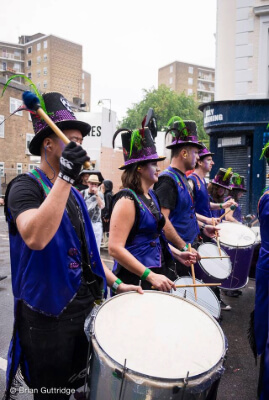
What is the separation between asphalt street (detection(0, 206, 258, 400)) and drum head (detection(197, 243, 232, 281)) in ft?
2.78

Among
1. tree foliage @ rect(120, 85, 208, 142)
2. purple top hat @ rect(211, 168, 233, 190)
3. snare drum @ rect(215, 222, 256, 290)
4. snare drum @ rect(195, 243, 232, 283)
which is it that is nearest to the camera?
snare drum @ rect(195, 243, 232, 283)

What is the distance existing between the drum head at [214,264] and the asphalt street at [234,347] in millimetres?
848

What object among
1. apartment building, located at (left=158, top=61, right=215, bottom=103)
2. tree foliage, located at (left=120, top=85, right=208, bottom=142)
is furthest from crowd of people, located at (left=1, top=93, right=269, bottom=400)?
apartment building, located at (left=158, top=61, right=215, bottom=103)

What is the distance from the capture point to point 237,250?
4.59 metres

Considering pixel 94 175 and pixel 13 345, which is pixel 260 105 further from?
pixel 13 345

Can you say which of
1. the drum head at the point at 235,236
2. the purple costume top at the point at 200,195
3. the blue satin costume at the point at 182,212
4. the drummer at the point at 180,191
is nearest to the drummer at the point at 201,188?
the purple costume top at the point at 200,195

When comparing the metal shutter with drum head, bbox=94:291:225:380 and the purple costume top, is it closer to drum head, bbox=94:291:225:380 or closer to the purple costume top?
the purple costume top

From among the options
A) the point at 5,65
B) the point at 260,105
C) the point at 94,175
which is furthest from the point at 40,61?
the point at 94,175

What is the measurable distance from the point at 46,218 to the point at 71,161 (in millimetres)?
260

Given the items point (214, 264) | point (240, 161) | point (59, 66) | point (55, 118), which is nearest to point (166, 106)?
point (59, 66)

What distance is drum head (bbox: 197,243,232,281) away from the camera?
371cm

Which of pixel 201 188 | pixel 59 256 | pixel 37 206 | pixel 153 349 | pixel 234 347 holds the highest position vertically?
pixel 37 206

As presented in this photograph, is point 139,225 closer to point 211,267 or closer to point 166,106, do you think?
point 211,267

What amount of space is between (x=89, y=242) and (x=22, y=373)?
77 cm
